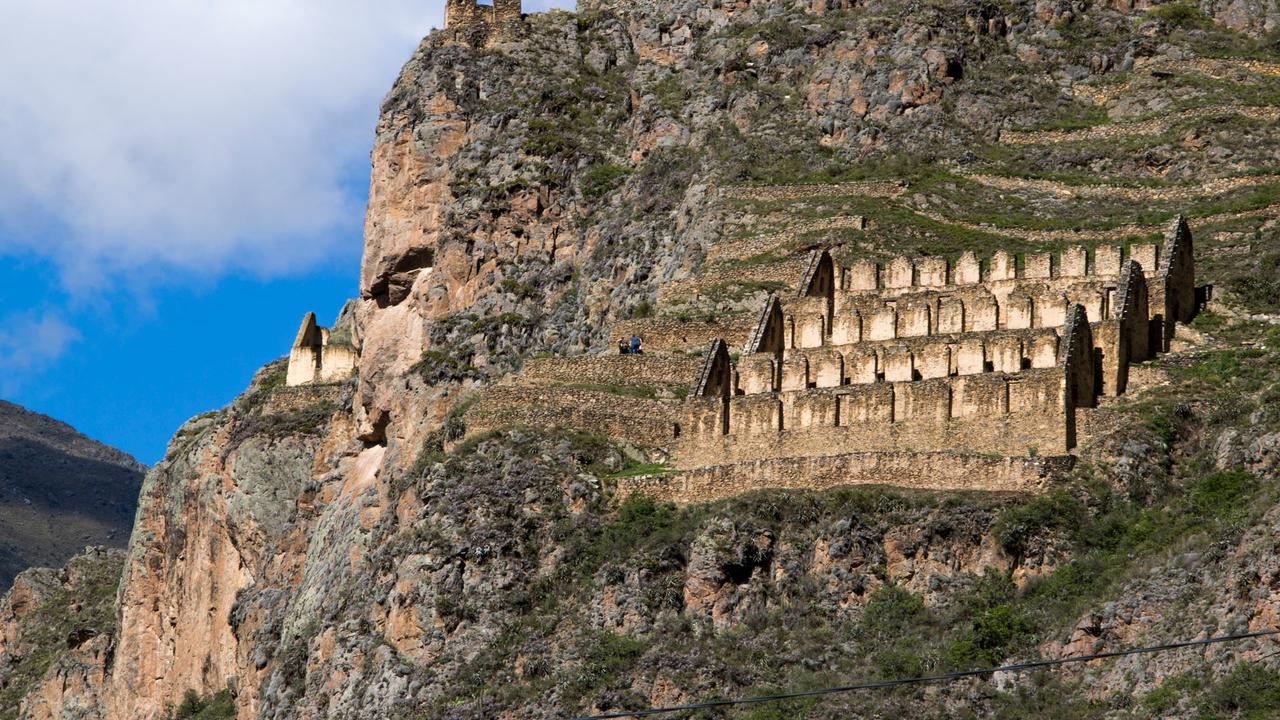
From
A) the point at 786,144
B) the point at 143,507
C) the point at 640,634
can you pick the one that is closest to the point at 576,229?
the point at 786,144

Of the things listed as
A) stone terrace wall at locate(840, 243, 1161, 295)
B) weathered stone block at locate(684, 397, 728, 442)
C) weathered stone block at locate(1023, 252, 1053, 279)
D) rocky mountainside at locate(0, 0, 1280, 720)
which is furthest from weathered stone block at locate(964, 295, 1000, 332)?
weathered stone block at locate(684, 397, 728, 442)

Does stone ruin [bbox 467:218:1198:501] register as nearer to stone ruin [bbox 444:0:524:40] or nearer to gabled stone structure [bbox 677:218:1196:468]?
gabled stone structure [bbox 677:218:1196:468]

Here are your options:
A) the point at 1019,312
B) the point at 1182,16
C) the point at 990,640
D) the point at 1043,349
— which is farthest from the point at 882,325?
the point at 1182,16

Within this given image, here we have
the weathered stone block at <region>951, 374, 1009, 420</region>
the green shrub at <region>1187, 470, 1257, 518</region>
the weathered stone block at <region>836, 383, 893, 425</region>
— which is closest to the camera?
the green shrub at <region>1187, 470, 1257, 518</region>

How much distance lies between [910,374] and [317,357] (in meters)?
42.0

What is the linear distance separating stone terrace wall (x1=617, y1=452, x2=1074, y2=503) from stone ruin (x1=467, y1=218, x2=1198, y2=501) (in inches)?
1.7

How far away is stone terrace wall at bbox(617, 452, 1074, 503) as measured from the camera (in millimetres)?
60875

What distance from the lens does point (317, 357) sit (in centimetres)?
10419

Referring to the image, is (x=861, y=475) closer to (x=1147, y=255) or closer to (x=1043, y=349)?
(x=1043, y=349)

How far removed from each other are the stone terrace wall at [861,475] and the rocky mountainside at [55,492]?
285 feet

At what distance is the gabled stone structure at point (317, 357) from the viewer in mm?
102062

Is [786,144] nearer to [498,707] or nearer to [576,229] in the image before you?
[576,229]

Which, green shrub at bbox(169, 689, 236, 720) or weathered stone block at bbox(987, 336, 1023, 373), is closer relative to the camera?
weathered stone block at bbox(987, 336, 1023, 373)

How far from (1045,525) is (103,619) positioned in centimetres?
5645
